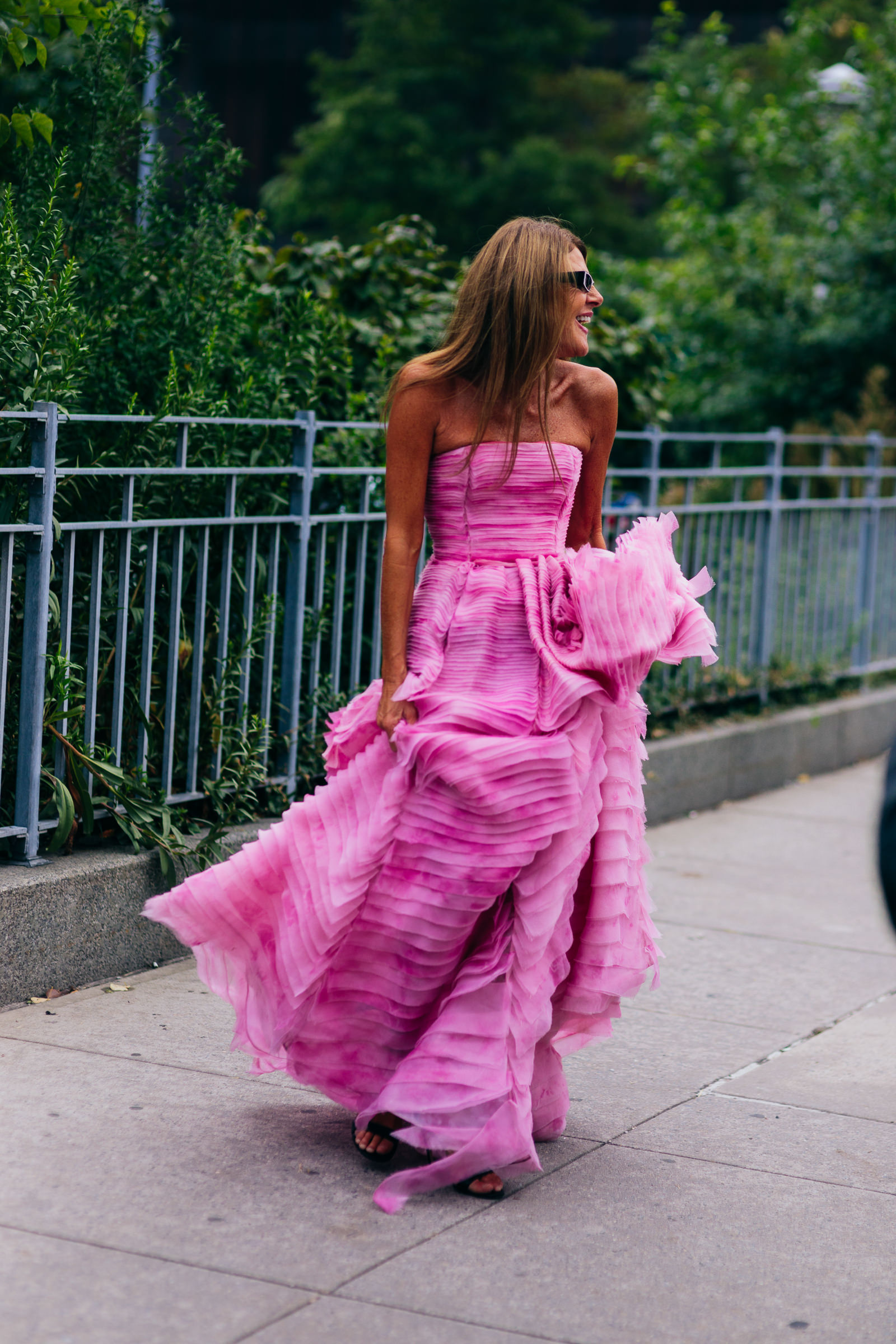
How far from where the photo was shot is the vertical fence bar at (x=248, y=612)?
5.20 metres

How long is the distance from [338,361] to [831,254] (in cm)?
964

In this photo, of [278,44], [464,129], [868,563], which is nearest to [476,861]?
[868,563]

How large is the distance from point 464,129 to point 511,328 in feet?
93.5

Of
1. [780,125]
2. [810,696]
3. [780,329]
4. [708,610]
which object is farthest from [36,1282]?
[780,125]

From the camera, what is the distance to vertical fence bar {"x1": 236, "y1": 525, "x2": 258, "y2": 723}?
17.0 feet

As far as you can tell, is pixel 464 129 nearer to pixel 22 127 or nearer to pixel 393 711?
pixel 22 127

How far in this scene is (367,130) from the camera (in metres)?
29.5

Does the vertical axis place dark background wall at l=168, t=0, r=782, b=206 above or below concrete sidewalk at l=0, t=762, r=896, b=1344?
above

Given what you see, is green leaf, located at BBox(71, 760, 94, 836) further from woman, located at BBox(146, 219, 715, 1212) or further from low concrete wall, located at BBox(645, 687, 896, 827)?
low concrete wall, located at BBox(645, 687, 896, 827)

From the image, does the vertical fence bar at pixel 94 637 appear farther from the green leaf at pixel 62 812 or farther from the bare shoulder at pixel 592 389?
the bare shoulder at pixel 592 389

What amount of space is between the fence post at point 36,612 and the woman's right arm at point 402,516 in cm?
121

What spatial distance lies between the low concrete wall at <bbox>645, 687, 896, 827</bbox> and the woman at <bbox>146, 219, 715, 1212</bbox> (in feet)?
11.8

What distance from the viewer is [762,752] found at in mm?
8414

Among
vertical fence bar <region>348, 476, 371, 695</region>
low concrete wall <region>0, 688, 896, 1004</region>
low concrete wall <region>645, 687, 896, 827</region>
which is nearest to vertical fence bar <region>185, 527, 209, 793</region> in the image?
low concrete wall <region>0, 688, 896, 1004</region>
